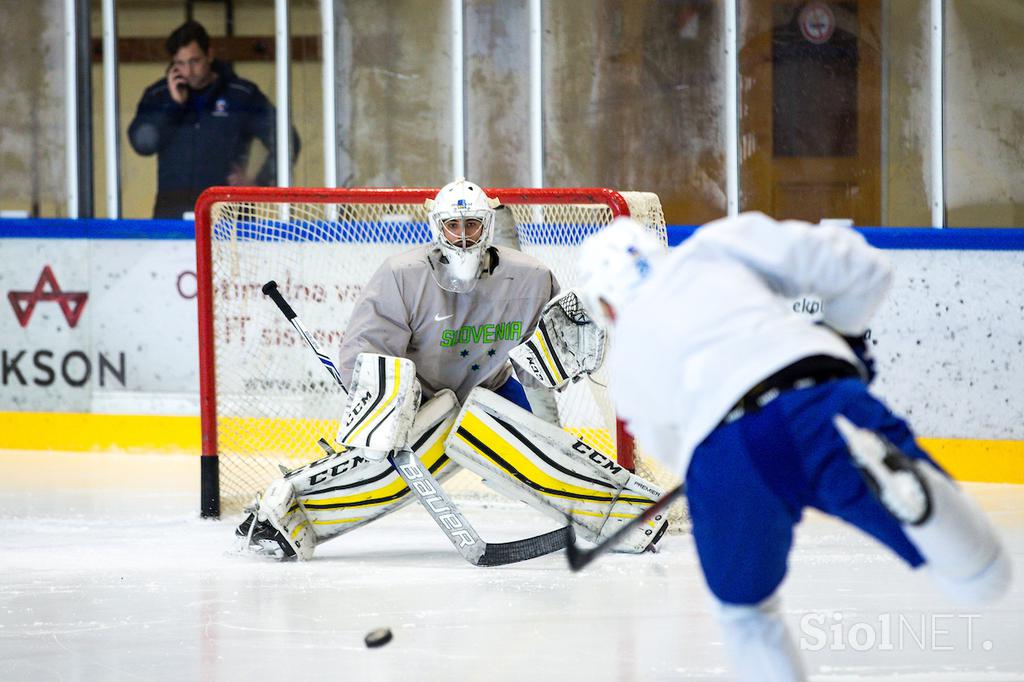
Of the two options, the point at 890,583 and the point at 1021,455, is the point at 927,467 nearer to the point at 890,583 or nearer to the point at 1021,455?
the point at 890,583

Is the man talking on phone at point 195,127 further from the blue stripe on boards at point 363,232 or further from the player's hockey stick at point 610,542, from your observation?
the player's hockey stick at point 610,542

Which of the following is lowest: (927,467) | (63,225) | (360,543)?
(360,543)

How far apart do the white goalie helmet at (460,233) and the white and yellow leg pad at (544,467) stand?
1.03 ft

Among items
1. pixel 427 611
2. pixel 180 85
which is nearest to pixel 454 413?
pixel 427 611

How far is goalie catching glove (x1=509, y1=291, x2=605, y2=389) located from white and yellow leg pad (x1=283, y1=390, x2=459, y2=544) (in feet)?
1.01

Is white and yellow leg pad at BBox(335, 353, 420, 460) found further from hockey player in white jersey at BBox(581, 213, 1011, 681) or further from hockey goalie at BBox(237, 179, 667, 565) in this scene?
hockey player in white jersey at BBox(581, 213, 1011, 681)

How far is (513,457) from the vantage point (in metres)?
3.72

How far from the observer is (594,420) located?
15.6ft

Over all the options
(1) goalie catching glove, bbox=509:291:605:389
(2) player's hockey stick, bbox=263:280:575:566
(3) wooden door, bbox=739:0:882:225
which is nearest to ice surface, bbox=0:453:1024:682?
(2) player's hockey stick, bbox=263:280:575:566

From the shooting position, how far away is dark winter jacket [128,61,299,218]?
620 centimetres

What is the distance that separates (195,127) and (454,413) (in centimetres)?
291

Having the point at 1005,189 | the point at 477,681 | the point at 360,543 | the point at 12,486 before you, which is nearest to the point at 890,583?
the point at 477,681

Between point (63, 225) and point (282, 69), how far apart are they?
1.12m

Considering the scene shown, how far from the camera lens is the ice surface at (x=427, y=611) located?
2754 millimetres
